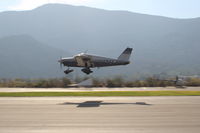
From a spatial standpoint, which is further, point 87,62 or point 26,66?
point 26,66

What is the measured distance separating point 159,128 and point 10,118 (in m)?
6.77

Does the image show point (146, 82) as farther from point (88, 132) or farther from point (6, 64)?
point (6, 64)

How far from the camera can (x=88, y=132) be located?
37.8 feet

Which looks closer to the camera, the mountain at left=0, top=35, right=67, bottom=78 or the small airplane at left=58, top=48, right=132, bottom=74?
the small airplane at left=58, top=48, right=132, bottom=74

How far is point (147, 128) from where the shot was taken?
12195mm

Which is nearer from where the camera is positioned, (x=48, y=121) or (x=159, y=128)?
(x=159, y=128)

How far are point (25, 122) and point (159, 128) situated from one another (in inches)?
212

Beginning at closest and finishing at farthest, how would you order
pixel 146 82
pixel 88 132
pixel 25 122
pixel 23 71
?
pixel 88 132
pixel 25 122
pixel 146 82
pixel 23 71

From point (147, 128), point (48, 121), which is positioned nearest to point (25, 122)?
point (48, 121)

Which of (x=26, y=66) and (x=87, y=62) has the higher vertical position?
(x=87, y=62)

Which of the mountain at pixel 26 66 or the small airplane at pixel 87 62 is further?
the mountain at pixel 26 66

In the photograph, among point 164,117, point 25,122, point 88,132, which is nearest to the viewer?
point 88,132

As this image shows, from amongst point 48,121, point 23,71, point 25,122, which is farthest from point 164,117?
point 23,71

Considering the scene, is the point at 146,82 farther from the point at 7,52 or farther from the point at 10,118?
the point at 7,52
